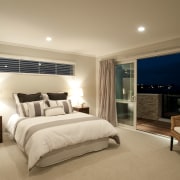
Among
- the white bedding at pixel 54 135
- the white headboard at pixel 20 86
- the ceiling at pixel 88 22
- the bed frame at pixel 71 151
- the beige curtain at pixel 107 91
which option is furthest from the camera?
the beige curtain at pixel 107 91

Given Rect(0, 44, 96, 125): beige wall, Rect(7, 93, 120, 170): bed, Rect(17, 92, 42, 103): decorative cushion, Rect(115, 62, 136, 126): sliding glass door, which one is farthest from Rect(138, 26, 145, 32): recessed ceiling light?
Rect(17, 92, 42, 103): decorative cushion

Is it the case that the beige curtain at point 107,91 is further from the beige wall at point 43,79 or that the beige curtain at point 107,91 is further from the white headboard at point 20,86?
the white headboard at point 20,86

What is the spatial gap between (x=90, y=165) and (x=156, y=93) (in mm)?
4610

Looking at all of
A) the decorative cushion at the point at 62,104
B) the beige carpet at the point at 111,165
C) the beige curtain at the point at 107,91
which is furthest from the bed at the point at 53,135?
the beige curtain at the point at 107,91

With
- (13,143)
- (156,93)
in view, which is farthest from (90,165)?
(156,93)

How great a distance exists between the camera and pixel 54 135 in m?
2.65

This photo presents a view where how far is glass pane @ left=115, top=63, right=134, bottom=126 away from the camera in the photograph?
4.86 meters

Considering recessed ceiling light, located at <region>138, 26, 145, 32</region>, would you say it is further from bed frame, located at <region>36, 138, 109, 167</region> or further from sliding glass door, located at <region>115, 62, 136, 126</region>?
bed frame, located at <region>36, 138, 109, 167</region>

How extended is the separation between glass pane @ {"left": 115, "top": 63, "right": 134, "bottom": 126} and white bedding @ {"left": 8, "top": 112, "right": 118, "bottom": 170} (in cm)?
182

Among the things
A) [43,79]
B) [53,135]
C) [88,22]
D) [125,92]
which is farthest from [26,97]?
[125,92]

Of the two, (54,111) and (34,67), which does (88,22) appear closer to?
(54,111)

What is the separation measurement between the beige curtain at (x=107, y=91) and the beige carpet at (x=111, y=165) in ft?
5.41

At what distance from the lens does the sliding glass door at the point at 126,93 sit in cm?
479

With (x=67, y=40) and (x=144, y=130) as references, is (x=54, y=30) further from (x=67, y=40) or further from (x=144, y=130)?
(x=144, y=130)
